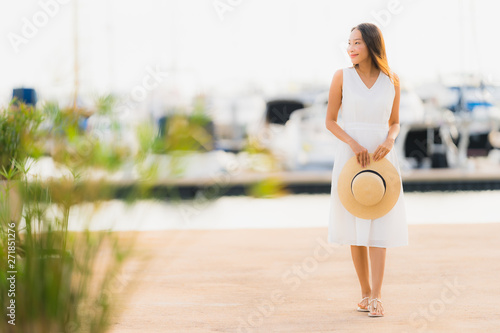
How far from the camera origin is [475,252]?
20.8ft

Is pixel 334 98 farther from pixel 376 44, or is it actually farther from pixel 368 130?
pixel 376 44

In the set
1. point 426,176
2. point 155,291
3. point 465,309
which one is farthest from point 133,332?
point 426,176

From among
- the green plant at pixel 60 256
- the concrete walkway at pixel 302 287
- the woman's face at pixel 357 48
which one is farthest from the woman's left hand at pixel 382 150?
the green plant at pixel 60 256

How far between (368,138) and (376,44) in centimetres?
48

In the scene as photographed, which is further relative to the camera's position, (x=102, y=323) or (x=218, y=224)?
(x=218, y=224)

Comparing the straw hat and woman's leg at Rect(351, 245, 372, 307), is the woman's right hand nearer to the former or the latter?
the straw hat

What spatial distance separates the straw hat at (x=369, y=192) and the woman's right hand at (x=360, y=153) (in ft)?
0.08

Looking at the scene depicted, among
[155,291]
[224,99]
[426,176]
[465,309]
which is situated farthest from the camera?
[224,99]

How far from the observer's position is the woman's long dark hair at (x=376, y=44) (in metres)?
3.98

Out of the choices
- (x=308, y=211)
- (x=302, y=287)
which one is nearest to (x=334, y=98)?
(x=302, y=287)

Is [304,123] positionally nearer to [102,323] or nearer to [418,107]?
[418,107]

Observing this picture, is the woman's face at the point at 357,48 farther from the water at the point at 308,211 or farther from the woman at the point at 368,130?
the water at the point at 308,211

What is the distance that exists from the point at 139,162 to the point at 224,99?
23709 millimetres

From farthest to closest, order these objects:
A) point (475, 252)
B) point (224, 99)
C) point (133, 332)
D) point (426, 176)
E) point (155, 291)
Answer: point (224, 99), point (426, 176), point (475, 252), point (155, 291), point (133, 332)
